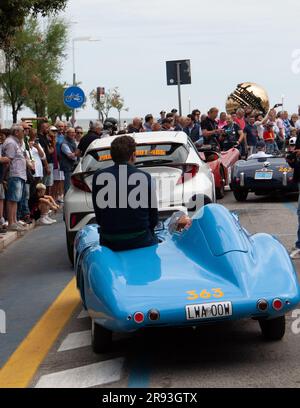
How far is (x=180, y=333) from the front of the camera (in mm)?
8086

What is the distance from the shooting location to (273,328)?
754 cm

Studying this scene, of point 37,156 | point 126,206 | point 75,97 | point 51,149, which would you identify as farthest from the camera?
point 75,97

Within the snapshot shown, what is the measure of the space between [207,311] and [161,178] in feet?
18.3

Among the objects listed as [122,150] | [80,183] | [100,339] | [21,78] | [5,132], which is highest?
[21,78]

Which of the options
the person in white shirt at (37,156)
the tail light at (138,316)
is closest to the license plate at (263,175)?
the person in white shirt at (37,156)

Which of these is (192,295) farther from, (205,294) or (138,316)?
(138,316)

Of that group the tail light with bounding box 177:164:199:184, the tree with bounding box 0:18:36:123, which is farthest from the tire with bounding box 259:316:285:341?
the tree with bounding box 0:18:36:123

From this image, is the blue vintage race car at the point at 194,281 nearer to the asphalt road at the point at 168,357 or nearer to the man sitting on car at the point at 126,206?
the man sitting on car at the point at 126,206

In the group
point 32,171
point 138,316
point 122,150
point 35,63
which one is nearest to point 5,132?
point 32,171

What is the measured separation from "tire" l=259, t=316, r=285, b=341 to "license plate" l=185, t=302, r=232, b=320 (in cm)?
81

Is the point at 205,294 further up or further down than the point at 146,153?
further down

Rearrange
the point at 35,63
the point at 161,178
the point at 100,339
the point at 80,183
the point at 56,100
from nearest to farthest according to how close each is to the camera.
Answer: the point at 100,339 < the point at 161,178 < the point at 80,183 < the point at 35,63 < the point at 56,100

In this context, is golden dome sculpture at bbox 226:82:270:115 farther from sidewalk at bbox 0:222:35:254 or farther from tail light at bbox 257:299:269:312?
tail light at bbox 257:299:269:312

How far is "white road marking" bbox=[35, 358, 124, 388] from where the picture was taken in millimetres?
6660
